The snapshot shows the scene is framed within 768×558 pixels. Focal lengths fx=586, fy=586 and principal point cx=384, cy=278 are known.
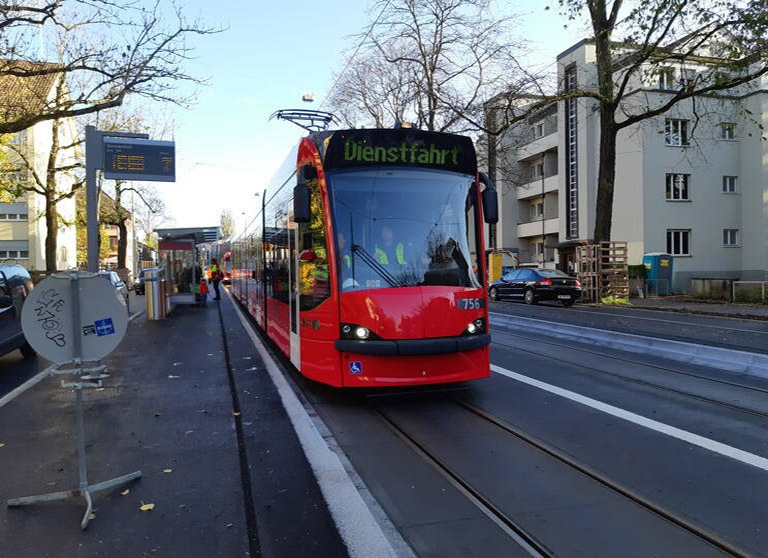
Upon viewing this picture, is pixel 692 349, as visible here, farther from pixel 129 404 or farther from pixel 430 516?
pixel 129 404

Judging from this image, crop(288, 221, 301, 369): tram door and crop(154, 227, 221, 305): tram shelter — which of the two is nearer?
crop(288, 221, 301, 369): tram door

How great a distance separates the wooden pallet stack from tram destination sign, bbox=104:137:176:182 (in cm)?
1597

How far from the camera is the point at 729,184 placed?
1347 inches

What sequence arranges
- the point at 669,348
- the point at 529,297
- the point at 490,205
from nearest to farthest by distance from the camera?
the point at 490,205 < the point at 669,348 < the point at 529,297

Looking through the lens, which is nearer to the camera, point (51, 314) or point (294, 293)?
point (51, 314)

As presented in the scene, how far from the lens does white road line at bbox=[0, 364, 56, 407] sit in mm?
7309

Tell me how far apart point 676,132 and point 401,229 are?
32.5 meters

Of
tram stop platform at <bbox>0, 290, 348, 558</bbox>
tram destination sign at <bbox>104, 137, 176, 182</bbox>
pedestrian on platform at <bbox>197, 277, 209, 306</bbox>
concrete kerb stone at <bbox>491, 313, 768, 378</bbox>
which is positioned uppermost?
tram destination sign at <bbox>104, 137, 176, 182</bbox>

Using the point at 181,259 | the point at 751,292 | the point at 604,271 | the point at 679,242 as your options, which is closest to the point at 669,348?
the point at 604,271

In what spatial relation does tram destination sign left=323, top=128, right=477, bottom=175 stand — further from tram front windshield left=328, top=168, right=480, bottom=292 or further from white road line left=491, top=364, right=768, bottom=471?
white road line left=491, top=364, right=768, bottom=471

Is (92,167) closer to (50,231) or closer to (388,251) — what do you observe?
(388,251)

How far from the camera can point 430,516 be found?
12.1 feet

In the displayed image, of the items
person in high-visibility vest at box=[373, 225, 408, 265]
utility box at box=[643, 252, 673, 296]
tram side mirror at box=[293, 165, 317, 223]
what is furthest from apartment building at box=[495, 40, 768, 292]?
tram side mirror at box=[293, 165, 317, 223]

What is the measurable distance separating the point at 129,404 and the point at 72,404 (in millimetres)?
770
